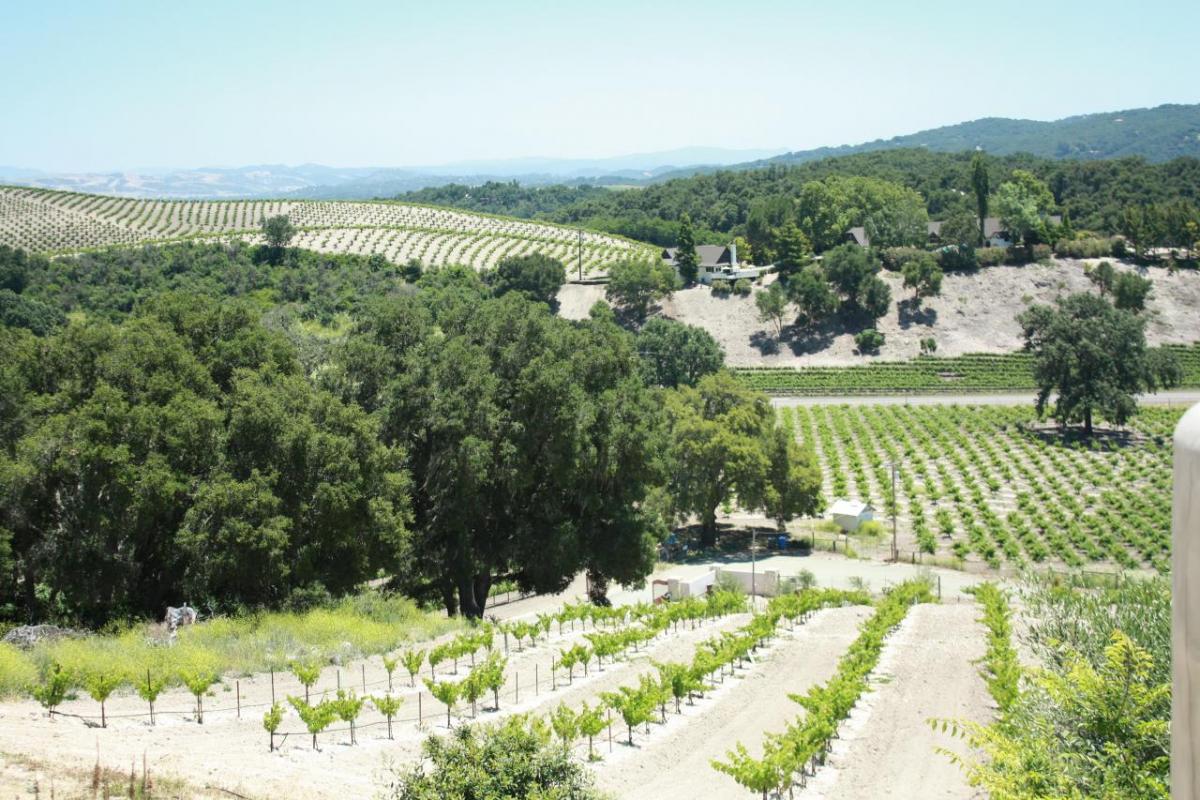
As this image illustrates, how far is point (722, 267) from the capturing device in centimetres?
10169

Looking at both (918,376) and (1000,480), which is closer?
(1000,480)

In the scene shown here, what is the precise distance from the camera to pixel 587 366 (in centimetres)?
2942

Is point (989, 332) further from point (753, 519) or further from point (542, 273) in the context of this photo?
point (753, 519)

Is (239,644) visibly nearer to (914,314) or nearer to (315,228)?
(914,314)

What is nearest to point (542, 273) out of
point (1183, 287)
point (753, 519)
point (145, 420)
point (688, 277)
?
point (688, 277)

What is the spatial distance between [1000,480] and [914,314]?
134 ft

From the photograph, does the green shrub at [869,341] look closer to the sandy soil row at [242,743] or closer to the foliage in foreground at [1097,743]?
the sandy soil row at [242,743]

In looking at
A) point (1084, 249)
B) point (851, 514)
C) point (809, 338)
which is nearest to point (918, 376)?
point (809, 338)

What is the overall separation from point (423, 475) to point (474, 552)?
255cm

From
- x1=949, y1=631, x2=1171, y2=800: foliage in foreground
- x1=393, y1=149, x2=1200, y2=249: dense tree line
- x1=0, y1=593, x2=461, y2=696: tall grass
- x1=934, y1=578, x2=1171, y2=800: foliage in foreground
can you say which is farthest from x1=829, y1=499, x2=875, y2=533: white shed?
x1=393, y1=149, x2=1200, y2=249: dense tree line

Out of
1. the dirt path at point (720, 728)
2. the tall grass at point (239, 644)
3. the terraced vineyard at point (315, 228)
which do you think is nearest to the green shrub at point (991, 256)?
→ the terraced vineyard at point (315, 228)

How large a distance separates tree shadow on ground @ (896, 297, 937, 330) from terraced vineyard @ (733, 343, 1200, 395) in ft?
17.6

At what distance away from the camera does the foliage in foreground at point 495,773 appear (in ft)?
30.6

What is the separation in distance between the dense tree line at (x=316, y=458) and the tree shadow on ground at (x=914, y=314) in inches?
2432
